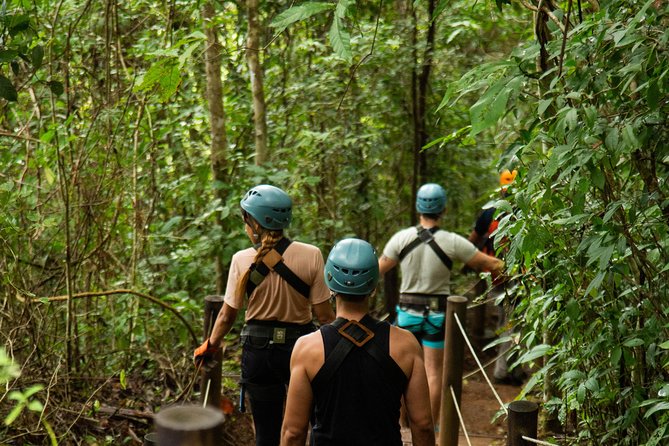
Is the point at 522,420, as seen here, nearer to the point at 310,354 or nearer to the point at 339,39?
the point at 310,354

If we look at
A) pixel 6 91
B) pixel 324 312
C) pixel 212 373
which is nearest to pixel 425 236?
pixel 324 312

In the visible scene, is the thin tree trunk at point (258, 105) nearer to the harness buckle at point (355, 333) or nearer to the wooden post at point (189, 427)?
the harness buckle at point (355, 333)

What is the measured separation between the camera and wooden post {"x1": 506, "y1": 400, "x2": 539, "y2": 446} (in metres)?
3.47

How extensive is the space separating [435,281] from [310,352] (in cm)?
327

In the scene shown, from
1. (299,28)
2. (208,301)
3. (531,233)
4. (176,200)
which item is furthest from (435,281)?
(299,28)

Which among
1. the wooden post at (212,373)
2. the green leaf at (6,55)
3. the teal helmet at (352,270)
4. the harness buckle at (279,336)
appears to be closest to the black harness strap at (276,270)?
the harness buckle at (279,336)

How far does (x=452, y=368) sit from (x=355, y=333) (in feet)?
8.62

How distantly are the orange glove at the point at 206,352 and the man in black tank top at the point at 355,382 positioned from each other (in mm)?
1815

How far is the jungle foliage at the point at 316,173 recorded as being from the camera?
3.07 m

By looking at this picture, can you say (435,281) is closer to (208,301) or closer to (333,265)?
(208,301)

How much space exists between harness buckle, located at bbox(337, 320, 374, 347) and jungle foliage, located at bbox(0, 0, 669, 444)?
0.80 m

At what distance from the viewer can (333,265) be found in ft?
10.5

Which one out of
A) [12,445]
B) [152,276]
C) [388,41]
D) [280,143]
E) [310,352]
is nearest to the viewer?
[310,352]

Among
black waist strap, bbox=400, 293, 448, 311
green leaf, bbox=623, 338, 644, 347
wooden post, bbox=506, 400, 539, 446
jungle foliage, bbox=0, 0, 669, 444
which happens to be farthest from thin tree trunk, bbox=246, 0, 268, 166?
green leaf, bbox=623, 338, 644, 347
